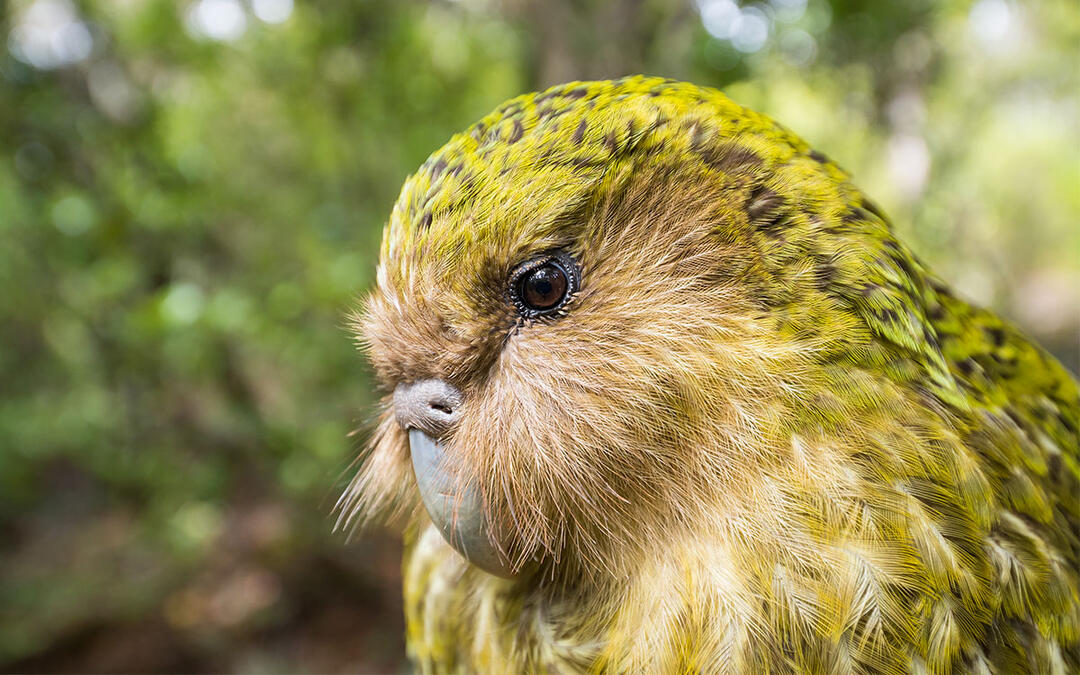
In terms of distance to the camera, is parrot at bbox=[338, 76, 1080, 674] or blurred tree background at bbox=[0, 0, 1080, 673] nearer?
parrot at bbox=[338, 76, 1080, 674]

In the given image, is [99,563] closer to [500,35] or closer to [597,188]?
[500,35]

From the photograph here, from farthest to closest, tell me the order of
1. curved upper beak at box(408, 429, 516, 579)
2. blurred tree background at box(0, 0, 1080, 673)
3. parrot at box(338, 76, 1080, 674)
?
blurred tree background at box(0, 0, 1080, 673) < curved upper beak at box(408, 429, 516, 579) < parrot at box(338, 76, 1080, 674)

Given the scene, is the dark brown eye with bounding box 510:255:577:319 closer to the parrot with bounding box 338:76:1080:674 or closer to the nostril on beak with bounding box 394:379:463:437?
the parrot with bounding box 338:76:1080:674

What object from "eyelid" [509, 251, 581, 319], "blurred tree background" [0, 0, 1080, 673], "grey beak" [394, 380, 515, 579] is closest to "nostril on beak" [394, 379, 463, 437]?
"grey beak" [394, 380, 515, 579]

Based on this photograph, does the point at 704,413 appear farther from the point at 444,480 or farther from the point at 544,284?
the point at 444,480

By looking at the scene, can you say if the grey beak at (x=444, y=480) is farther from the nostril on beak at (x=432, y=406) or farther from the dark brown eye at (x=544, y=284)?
the dark brown eye at (x=544, y=284)

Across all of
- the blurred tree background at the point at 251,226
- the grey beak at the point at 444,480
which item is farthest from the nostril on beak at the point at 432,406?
the blurred tree background at the point at 251,226

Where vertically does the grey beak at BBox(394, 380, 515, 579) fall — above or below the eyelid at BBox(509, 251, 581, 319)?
below
